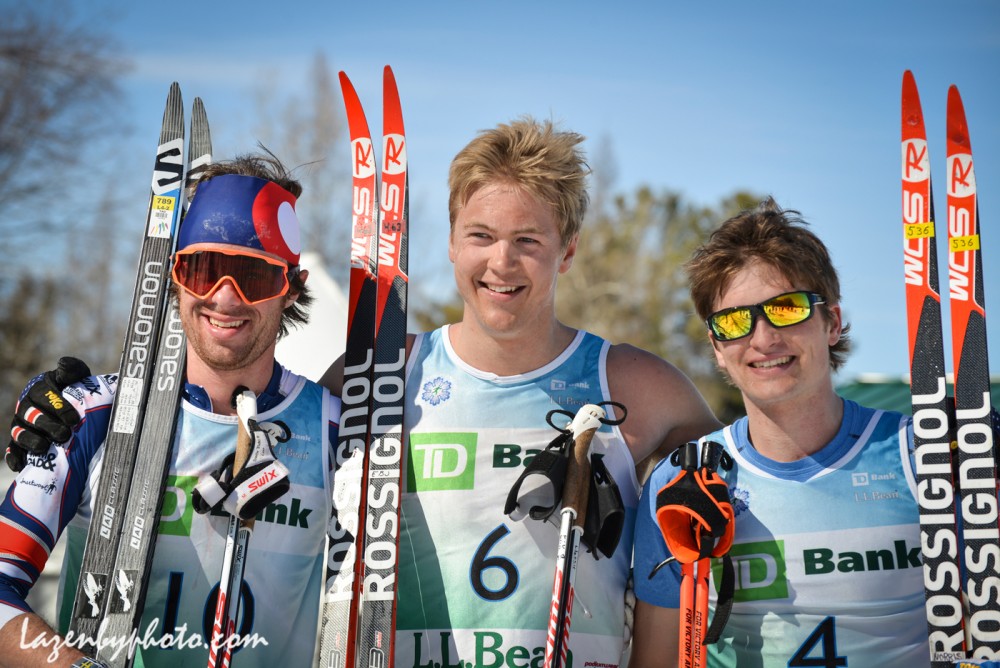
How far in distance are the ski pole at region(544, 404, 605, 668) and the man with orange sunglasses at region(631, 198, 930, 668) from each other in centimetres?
26

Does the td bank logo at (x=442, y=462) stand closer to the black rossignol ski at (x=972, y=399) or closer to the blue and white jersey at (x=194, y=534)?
the blue and white jersey at (x=194, y=534)

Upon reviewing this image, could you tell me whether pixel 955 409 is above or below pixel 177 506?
above

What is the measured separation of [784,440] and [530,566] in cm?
104

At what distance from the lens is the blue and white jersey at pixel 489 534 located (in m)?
3.30

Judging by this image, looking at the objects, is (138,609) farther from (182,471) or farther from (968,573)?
(968,573)

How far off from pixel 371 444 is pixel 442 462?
0.98 feet

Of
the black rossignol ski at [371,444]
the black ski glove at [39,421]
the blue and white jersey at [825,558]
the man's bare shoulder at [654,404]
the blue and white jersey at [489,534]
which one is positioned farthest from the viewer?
the man's bare shoulder at [654,404]

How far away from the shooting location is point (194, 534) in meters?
3.32

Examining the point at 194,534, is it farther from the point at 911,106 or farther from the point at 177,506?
the point at 911,106

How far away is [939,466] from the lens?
125 inches

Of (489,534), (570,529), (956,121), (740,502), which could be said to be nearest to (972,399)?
(740,502)

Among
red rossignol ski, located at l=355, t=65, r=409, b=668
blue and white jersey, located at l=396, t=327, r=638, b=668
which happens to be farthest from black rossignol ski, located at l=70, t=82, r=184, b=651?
blue and white jersey, located at l=396, t=327, r=638, b=668

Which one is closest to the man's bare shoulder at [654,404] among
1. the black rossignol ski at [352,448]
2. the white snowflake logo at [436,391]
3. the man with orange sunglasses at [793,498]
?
the man with orange sunglasses at [793,498]

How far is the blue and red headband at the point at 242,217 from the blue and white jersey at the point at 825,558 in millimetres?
1737
